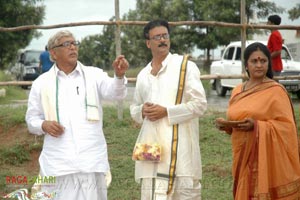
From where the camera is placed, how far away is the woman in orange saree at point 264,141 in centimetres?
354

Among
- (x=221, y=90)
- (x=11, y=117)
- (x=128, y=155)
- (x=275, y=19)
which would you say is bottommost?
(x=221, y=90)

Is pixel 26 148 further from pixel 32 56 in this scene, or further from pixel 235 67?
pixel 32 56

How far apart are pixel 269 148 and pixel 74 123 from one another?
4.42 feet

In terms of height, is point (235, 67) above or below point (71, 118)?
below

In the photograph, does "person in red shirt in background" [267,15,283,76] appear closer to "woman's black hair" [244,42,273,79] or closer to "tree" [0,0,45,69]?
"woman's black hair" [244,42,273,79]

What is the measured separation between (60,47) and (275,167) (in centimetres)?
168

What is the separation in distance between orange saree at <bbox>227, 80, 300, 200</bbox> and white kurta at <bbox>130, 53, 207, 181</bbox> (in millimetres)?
316

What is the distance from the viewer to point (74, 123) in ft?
11.1

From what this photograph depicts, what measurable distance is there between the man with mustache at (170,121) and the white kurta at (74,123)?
36 centimetres

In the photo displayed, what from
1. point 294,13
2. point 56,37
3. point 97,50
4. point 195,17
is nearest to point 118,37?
point 56,37

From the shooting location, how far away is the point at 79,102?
3.41 metres

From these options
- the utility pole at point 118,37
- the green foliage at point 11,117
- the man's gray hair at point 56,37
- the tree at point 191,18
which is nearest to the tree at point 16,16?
the tree at point 191,18

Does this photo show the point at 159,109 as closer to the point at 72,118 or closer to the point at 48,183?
the point at 72,118

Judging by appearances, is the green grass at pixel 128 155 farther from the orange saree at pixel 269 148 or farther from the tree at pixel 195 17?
the tree at pixel 195 17
